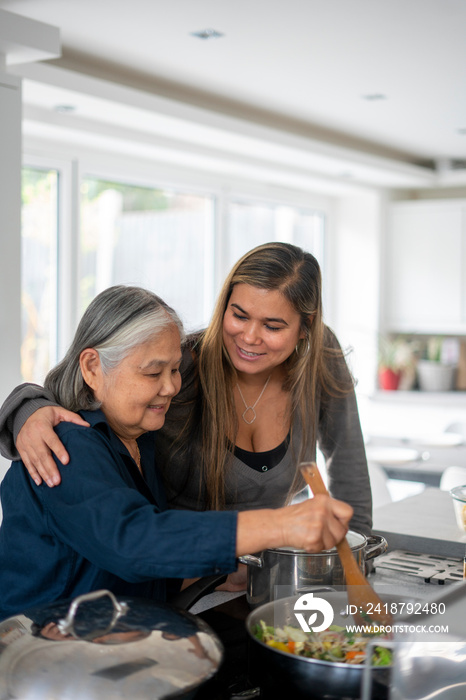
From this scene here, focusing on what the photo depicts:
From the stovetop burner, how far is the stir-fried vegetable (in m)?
0.54

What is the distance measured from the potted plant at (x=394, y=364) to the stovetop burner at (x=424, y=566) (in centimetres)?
452

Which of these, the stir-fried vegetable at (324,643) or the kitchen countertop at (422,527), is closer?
the stir-fried vegetable at (324,643)

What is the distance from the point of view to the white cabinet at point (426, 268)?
20.5 feet

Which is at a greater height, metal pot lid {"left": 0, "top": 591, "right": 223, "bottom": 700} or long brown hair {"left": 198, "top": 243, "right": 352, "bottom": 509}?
long brown hair {"left": 198, "top": 243, "right": 352, "bottom": 509}

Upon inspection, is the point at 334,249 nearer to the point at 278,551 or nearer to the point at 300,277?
the point at 300,277

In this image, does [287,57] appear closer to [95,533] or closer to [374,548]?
[374,548]

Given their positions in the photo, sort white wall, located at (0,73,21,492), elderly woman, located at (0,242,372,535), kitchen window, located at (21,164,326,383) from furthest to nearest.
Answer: kitchen window, located at (21,164,326,383)
white wall, located at (0,73,21,492)
elderly woman, located at (0,242,372,535)

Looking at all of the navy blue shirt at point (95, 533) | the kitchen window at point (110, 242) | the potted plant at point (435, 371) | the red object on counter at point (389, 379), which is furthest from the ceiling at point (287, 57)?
the navy blue shirt at point (95, 533)

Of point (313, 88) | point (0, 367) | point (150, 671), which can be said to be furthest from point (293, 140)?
point (150, 671)

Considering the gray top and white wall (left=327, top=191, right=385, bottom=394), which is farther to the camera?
white wall (left=327, top=191, right=385, bottom=394)

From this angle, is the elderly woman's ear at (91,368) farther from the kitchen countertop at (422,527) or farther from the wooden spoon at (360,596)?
the kitchen countertop at (422,527)

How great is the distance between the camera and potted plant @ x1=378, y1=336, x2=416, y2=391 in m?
6.31

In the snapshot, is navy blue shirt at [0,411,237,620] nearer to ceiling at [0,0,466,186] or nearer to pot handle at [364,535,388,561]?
pot handle at [364,535,388,561]

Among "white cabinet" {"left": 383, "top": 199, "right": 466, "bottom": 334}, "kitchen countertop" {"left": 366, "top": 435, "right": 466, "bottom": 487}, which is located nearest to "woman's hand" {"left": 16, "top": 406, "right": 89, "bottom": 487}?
"kitchen countertop" {"left": 366, "top": 435, "right": 466, "bottom": 487}
